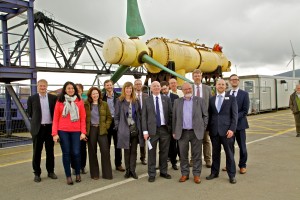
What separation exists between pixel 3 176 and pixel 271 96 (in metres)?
17.9

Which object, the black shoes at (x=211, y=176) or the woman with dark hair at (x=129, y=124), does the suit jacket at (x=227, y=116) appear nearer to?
the black shoes at (x=211, y=176)

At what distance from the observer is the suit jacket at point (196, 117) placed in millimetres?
4820

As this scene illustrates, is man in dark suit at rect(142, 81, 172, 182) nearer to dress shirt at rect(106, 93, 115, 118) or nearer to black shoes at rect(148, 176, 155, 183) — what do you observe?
black shoes at rect(148, 176, 155, 183)

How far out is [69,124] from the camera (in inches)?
192

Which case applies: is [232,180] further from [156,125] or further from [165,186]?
[156,125]

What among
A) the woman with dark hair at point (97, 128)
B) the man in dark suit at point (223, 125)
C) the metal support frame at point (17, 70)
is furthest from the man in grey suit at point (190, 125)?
the metal support frame at point (17, 70)

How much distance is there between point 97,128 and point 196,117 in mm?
1700

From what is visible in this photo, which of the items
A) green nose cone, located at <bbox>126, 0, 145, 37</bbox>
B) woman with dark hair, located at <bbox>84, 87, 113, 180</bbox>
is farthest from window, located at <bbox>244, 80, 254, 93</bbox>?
woman with dark hair, located at <bbox>84, 87, 113, 180</bbox>

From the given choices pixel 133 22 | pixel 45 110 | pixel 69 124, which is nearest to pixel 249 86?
pixel 133 22

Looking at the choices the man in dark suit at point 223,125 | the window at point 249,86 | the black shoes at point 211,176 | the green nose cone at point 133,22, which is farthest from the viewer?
the window at point 249,86

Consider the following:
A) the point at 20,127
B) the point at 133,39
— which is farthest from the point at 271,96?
the point at 20,127

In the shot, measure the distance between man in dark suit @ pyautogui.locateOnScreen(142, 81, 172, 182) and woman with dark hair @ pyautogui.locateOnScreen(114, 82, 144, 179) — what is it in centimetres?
20

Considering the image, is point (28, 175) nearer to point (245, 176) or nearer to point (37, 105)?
point (37, 105)

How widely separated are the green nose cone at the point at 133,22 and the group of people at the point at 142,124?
17.4 ft
